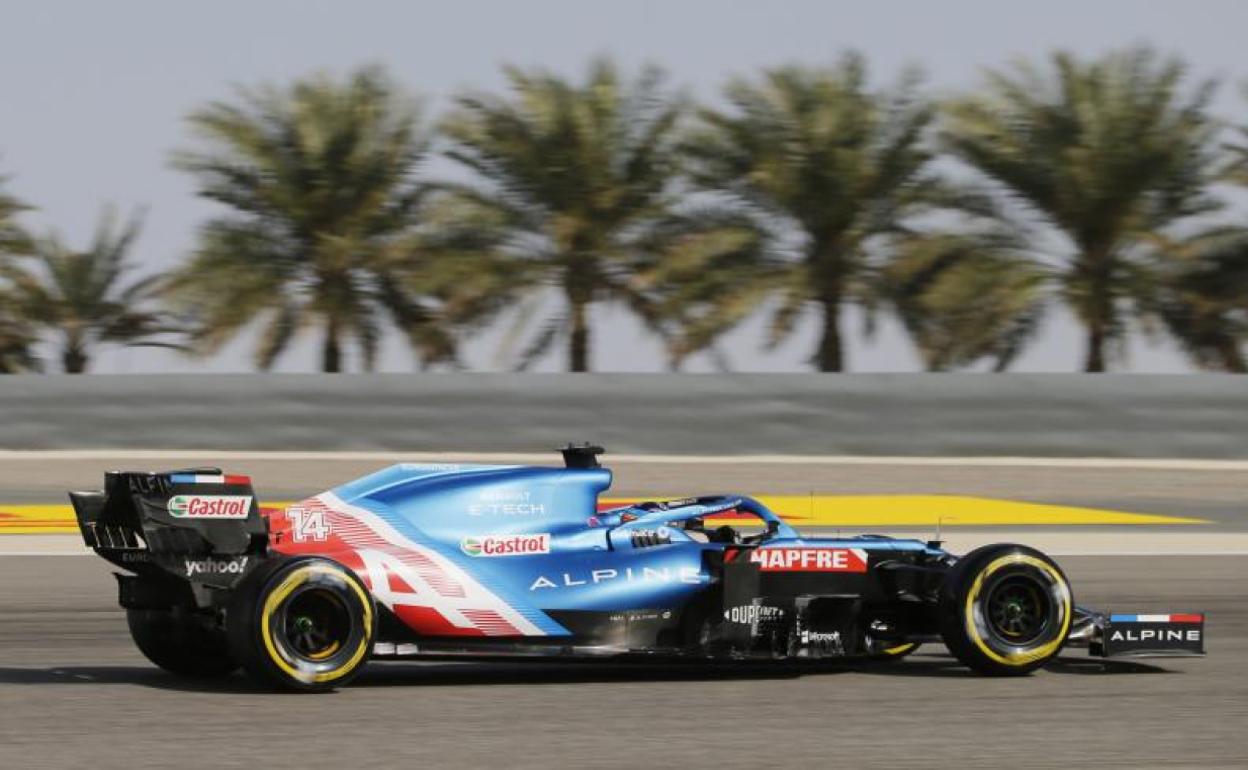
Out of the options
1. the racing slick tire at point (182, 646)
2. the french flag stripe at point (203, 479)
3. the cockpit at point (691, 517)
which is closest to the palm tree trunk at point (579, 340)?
the cockpit at point (691, 517)

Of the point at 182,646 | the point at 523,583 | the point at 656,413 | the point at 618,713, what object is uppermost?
the point at 656,413

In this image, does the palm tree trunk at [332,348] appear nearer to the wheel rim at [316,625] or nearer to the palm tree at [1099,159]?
the palm tree at [1099,159]

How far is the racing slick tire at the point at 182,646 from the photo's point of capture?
954 centimetres

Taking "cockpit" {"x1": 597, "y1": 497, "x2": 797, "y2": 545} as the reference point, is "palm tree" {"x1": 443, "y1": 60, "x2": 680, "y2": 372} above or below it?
above

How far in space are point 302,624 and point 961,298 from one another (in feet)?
72.1

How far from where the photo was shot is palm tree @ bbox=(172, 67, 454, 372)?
3034 cm

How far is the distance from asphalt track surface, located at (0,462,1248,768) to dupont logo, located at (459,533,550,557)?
24.1 inches

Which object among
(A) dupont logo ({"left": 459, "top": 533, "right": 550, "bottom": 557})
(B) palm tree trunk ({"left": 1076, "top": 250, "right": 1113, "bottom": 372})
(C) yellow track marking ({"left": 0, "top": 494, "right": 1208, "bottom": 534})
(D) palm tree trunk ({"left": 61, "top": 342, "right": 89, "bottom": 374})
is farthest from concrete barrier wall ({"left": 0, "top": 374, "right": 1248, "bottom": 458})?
(A) dupont logo ({"left": 459, "top": 533, "right": 550, "bottom": 557})

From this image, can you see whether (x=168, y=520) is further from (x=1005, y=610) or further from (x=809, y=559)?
(x=1005, y=610)

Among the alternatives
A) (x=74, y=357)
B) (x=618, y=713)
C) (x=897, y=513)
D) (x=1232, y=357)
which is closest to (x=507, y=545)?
(x=618, y=713)

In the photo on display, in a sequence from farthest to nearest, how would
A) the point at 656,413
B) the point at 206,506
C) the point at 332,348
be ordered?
1. the point at 332,348
2. the point at 656,413
3. the point at 206,506

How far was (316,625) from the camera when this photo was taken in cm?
895

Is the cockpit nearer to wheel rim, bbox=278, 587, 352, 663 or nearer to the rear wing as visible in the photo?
wheel rim, bbox=278, 587, 352, 663

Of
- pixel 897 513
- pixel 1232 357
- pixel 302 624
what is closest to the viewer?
pixel 302 624
